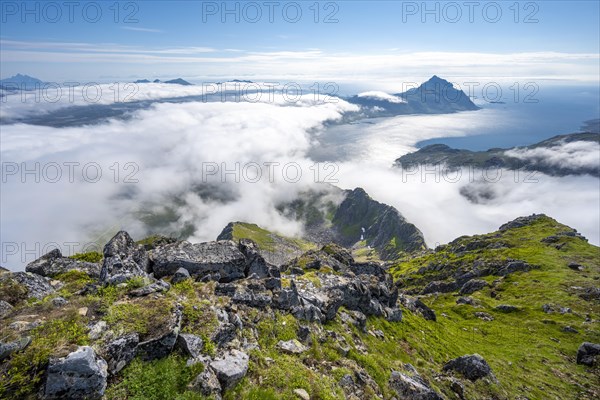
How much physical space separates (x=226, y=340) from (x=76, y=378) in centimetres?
769

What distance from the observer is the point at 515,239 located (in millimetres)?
183125

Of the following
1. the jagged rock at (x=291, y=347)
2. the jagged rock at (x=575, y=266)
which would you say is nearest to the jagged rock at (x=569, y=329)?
the jagged rock at (x=575, y=266)

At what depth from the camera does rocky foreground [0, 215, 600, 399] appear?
44.5 feet

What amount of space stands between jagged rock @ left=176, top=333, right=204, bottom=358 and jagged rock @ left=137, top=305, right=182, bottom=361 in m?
0.36

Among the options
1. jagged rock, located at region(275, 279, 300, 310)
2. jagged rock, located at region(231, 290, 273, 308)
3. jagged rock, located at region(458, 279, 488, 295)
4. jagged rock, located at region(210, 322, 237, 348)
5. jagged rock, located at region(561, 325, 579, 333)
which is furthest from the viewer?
jagged rock, located at region(458, 279, 488, 295)

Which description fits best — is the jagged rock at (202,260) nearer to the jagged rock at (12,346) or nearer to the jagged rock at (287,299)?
the jagged rock at (287,299)

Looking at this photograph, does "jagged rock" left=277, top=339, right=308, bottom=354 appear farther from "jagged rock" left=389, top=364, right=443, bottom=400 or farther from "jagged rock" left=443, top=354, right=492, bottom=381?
"jagged rock" left=443, top=354, right=492, bottom=381

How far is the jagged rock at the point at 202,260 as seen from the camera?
93.0 feet

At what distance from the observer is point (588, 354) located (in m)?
58.0

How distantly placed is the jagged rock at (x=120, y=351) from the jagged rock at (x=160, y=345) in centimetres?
35

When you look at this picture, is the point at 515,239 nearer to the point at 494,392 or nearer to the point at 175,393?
the point at 494,392

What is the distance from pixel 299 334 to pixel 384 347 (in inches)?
585

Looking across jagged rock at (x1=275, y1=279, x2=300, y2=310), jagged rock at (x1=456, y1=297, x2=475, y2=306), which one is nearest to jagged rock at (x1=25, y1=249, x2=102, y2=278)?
jagged rock at (x1=275, y1=279, x2=300, y2=310)

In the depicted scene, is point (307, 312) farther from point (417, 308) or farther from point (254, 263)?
point (417, 308)
